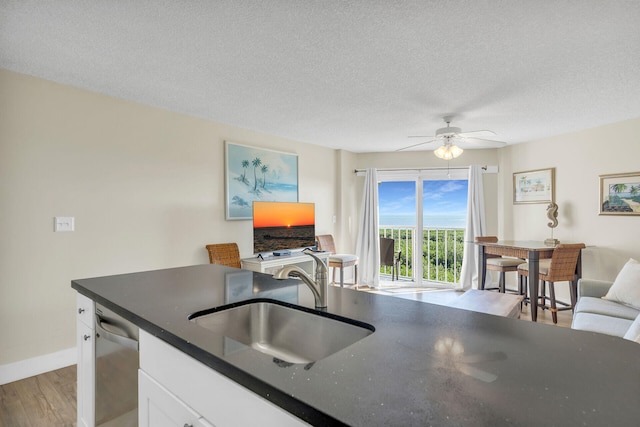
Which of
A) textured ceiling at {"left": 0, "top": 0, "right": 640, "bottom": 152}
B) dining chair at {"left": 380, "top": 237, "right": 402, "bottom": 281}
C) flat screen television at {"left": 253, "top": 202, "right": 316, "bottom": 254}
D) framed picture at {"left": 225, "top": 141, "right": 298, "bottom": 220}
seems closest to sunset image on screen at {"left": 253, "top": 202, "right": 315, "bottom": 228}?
flat screen television at {"left": 253, "top": 202, "right": 316, "bottom": 254}

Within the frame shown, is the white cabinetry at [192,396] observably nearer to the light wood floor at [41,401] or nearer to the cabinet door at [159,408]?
the cabinet door at [159,408]

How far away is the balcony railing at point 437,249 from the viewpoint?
18.9 feet

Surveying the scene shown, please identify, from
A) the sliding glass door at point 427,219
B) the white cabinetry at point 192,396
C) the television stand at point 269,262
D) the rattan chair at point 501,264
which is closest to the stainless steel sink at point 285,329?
the white cabinetry at point 192,396

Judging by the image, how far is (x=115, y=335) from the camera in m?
1.38

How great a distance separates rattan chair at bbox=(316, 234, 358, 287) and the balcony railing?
1.12 meters

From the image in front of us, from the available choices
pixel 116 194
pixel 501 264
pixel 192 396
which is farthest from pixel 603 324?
pixel 116 194

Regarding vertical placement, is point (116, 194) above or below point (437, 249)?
above

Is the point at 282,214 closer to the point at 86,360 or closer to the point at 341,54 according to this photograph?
the point at 341,54

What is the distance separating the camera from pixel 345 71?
244 cm

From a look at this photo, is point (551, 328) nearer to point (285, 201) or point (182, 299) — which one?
point (182, 299)

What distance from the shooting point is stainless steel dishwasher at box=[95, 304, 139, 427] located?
1.30m

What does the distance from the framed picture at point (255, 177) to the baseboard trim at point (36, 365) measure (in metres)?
1.90

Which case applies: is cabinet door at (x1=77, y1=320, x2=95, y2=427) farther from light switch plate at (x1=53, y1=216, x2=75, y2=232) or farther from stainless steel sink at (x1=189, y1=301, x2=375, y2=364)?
light switch plate at (x1=53, y1=216, x2=75, y2=232)

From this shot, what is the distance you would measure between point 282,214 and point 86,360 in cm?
276
